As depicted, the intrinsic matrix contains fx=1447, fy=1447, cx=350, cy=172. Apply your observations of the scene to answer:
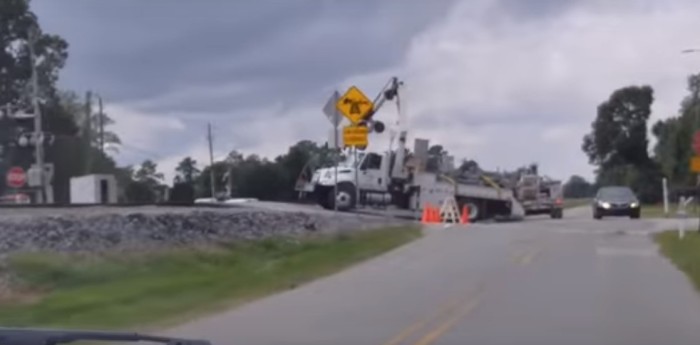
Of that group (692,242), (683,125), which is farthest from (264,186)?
(683,125)

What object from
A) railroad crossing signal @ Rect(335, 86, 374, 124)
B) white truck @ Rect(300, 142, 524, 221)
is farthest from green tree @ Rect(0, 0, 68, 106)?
railroad crossing signal @ Rect(335, 86, 374, 124)

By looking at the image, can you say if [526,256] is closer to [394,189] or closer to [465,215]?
[394,189]

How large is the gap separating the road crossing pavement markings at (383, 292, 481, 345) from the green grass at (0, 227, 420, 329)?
331 cm

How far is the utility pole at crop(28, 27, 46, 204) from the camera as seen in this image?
46.0 m

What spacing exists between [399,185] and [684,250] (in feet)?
66.7

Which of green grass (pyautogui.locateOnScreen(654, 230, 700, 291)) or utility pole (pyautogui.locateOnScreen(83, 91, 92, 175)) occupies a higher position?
utility pole (pyautogui.locateOnScreen(83, 91, 92, 175))

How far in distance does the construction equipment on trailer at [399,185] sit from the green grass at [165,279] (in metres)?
10.0

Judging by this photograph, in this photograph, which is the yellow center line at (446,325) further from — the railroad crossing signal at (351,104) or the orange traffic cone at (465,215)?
the orange traffic cone at (465,215)

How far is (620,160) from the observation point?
58.4 m

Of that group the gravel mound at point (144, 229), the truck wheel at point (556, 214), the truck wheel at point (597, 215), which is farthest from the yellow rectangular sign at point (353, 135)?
the truck wheel at point (556, 214)

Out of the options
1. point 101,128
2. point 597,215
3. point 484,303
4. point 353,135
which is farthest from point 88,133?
point 484,303

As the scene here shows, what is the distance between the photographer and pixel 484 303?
21.0 metres

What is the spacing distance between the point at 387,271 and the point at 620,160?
33196 millimetres

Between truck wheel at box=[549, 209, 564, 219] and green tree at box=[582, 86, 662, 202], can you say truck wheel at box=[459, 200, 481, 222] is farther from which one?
truck wheel at box=[549, 209, 564, 219]
